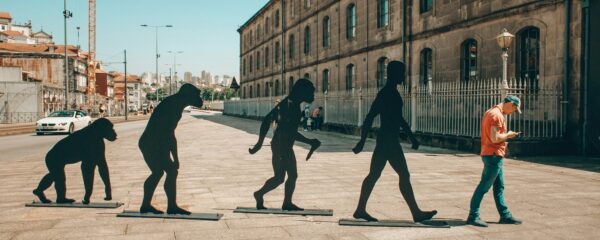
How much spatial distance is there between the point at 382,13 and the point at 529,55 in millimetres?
9879

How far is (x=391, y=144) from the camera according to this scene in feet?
17.8

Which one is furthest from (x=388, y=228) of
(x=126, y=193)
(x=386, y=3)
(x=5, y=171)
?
(x=386, y=3)

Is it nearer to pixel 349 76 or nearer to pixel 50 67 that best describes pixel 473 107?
pixel 349 76

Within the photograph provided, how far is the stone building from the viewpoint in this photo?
12.8m

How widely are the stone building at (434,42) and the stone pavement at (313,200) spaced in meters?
3.74

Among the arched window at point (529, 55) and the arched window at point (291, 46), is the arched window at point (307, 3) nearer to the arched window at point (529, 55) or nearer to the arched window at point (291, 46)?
the arched window at point (291, 46)

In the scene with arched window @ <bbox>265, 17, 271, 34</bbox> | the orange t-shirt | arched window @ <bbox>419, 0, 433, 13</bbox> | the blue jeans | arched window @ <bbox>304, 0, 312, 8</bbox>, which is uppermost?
arched window @ <bbox>265, 17, 271, 34</bbox>

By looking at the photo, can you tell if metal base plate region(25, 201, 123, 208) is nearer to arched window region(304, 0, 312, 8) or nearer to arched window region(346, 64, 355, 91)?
arched window region(346, 64, 355, 91)

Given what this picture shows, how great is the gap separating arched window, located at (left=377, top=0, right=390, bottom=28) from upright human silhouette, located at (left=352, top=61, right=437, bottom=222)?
58.6 ft

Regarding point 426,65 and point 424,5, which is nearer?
point 424,5

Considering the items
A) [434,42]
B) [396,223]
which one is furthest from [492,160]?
[434,42]

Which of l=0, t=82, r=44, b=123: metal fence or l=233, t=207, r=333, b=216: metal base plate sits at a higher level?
l=0, t=82, r=44, b=123: metal fence

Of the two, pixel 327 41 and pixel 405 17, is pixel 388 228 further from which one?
pixel 327 41

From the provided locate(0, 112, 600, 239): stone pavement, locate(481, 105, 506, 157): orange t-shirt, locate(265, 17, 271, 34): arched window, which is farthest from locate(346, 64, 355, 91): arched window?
locate(481, 105, 506, 157): orange t-shirt
